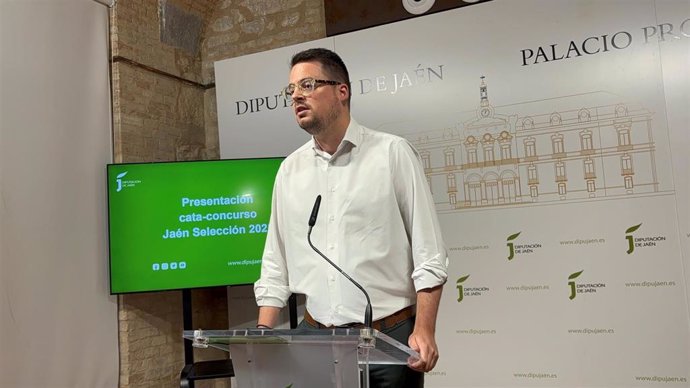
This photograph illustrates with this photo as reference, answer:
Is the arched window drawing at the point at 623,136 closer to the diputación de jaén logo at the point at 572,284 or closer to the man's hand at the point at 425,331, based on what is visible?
the diputación de jaén logo at the point at 572,284

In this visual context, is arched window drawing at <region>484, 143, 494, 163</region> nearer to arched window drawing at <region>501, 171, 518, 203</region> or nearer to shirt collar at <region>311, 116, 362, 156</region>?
arched window drawing at <region>501, 171, 518, 203</region>

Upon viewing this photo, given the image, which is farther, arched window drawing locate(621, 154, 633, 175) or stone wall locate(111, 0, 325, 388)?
stone wall locate(111, 0, 325, 388)

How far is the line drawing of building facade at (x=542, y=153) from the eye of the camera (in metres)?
3.11

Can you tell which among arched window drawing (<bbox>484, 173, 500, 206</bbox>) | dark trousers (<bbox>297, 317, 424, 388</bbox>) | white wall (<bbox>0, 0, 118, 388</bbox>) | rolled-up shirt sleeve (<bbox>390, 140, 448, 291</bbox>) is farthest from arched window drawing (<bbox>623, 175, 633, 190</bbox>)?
white wall (<bbox>0, 0, 118, 388</bbox>)

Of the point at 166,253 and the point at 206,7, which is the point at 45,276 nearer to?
the point at 166,253

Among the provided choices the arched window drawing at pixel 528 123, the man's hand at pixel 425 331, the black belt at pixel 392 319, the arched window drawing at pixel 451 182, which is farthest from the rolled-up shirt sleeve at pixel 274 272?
the arched window drawing at pixel 528 123

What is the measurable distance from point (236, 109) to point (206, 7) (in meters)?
1.03

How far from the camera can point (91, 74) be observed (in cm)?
384

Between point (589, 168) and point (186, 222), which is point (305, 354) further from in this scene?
point (186, 222)

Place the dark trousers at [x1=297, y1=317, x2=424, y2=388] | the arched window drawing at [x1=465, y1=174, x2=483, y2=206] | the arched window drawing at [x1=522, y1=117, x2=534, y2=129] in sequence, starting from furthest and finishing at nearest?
the arched window drawing at [x1=465, y1=174, x2=483, y2=206], the arched window drawing at [x1=522, y1=117, x2=534, y2=129], the dark trousers at [x1=297, y1=317, x2=424, y2=388]

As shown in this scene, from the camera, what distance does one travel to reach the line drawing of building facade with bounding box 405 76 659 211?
3.11 metres

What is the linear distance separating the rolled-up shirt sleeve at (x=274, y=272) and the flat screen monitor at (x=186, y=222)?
A: 1.70m

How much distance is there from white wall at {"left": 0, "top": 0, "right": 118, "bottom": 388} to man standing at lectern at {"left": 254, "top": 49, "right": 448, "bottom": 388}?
1.90 meters

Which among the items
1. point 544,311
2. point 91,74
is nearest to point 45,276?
point 91,74
